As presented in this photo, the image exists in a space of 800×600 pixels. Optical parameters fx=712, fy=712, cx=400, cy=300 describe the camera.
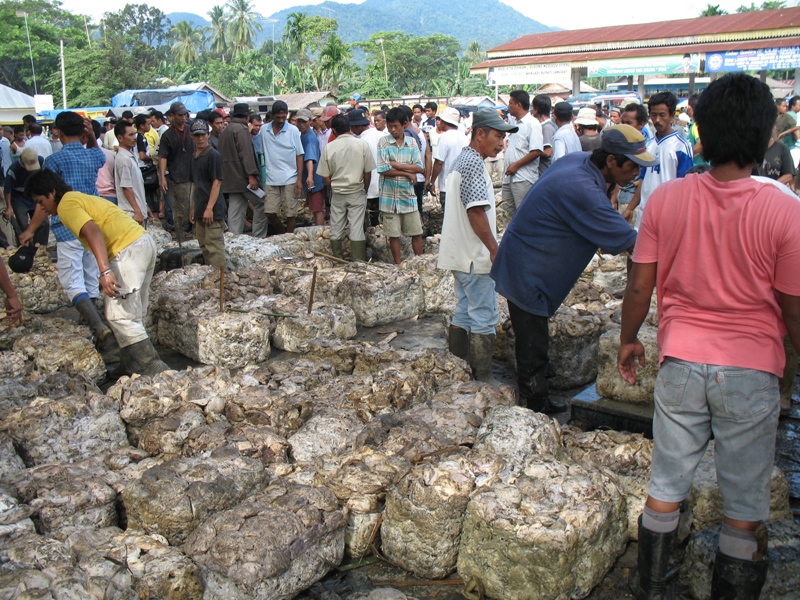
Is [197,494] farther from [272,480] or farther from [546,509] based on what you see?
[546,509]

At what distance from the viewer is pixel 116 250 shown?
4832 millimetres

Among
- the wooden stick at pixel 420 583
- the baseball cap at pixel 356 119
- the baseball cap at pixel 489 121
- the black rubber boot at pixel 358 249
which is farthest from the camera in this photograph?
the baseball cap at pixel 356 119

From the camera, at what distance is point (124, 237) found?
15.9 feet

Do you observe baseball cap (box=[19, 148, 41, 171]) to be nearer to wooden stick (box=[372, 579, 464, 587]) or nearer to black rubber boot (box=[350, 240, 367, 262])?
black rubber boot (box=[350, 240, 367, 262])

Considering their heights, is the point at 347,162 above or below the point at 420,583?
above

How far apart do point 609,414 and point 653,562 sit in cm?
147

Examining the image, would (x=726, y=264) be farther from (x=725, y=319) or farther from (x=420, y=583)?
(x=420, y=583)

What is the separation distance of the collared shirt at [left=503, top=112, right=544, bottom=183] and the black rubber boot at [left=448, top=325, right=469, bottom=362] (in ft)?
11.2

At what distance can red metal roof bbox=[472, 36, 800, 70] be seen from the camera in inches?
973

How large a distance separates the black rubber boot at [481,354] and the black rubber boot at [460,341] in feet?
0.59

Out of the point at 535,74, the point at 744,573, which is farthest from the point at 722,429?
the point at 535,74

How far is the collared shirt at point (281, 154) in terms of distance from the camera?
8.91 metres

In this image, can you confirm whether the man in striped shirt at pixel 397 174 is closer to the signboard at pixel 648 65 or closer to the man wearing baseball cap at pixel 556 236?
the man wearing baseball cap at pixel 556 236

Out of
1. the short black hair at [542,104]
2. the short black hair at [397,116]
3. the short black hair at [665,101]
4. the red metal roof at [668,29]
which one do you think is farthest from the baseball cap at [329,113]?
the red metal roof at [668,29]
